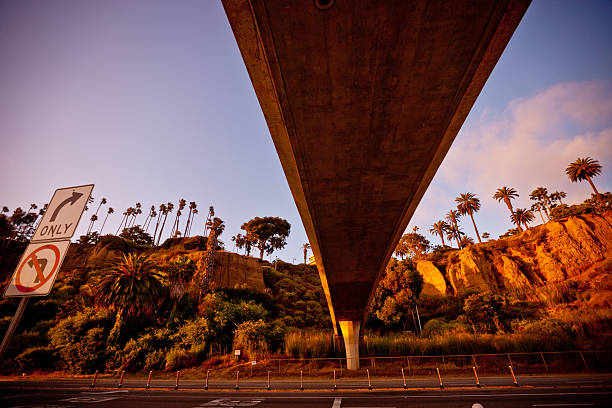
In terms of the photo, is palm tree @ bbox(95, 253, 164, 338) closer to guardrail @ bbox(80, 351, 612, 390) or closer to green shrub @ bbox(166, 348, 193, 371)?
guardrail @ bbox(80, 351, 612, 390)

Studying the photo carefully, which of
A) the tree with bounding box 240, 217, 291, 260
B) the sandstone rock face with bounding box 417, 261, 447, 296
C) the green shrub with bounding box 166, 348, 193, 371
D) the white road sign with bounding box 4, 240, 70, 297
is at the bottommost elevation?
the green shrub with bounding box 166, 348, 193, 371

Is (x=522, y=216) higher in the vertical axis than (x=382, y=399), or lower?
higher

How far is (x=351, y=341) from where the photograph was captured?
21844 millimetres

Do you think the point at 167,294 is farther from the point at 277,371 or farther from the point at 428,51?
the point at 428,51

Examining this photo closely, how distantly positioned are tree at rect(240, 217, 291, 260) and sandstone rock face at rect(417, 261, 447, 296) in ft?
101

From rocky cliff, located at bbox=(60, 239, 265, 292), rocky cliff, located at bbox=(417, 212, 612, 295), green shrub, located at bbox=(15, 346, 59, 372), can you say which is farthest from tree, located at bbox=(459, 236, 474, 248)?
green shrub, located at bbox=(15, 346, 59, 372)

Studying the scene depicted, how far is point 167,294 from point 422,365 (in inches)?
1017

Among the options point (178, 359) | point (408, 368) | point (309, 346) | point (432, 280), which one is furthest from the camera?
point (432, 280)

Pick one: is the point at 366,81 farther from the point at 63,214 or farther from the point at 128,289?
the point at 128,289

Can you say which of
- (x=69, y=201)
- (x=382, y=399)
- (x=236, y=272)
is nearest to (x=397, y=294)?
(x=382, y=399)

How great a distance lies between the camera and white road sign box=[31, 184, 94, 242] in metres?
3.46

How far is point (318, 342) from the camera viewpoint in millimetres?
22938

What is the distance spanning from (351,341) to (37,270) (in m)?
22.7

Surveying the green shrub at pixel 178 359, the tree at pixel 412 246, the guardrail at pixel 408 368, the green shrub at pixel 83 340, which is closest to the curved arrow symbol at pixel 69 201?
the guardrail at pixel 408 368
